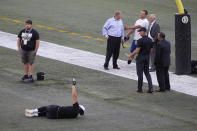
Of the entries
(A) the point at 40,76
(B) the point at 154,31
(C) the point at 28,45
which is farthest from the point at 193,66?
(C) the point at 28,45

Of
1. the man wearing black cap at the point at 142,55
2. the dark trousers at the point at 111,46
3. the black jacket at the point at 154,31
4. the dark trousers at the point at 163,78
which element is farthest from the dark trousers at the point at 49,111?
the black jacket at the point at 154,31

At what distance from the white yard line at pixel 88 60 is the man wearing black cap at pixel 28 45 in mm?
2814

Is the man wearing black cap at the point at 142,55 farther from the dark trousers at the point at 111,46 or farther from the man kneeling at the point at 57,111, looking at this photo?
the man kneeling at the point at 57,111

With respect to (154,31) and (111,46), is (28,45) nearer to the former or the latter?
(111,46)

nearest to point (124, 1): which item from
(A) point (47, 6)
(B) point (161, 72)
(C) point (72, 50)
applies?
(A) point (47, 6)

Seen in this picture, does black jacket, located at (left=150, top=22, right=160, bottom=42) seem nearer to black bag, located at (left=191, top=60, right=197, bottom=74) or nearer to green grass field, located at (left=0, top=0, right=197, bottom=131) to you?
black bag, located at (left=191, top=60, right=197, bottom=74)

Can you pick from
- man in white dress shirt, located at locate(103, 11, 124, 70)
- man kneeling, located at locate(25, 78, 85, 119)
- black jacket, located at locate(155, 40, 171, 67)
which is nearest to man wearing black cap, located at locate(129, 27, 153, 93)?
black jacket, located at locate(155, 40, 171, 67)

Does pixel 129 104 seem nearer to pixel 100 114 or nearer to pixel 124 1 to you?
pixel 100 114

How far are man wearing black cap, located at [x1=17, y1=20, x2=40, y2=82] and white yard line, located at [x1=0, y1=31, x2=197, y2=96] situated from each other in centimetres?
281

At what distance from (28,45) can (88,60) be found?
12.9 feet

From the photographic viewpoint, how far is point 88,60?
79.0ft

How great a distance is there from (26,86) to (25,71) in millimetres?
716

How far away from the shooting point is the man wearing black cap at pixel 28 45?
20.5 metres

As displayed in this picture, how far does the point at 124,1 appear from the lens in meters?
35.8
